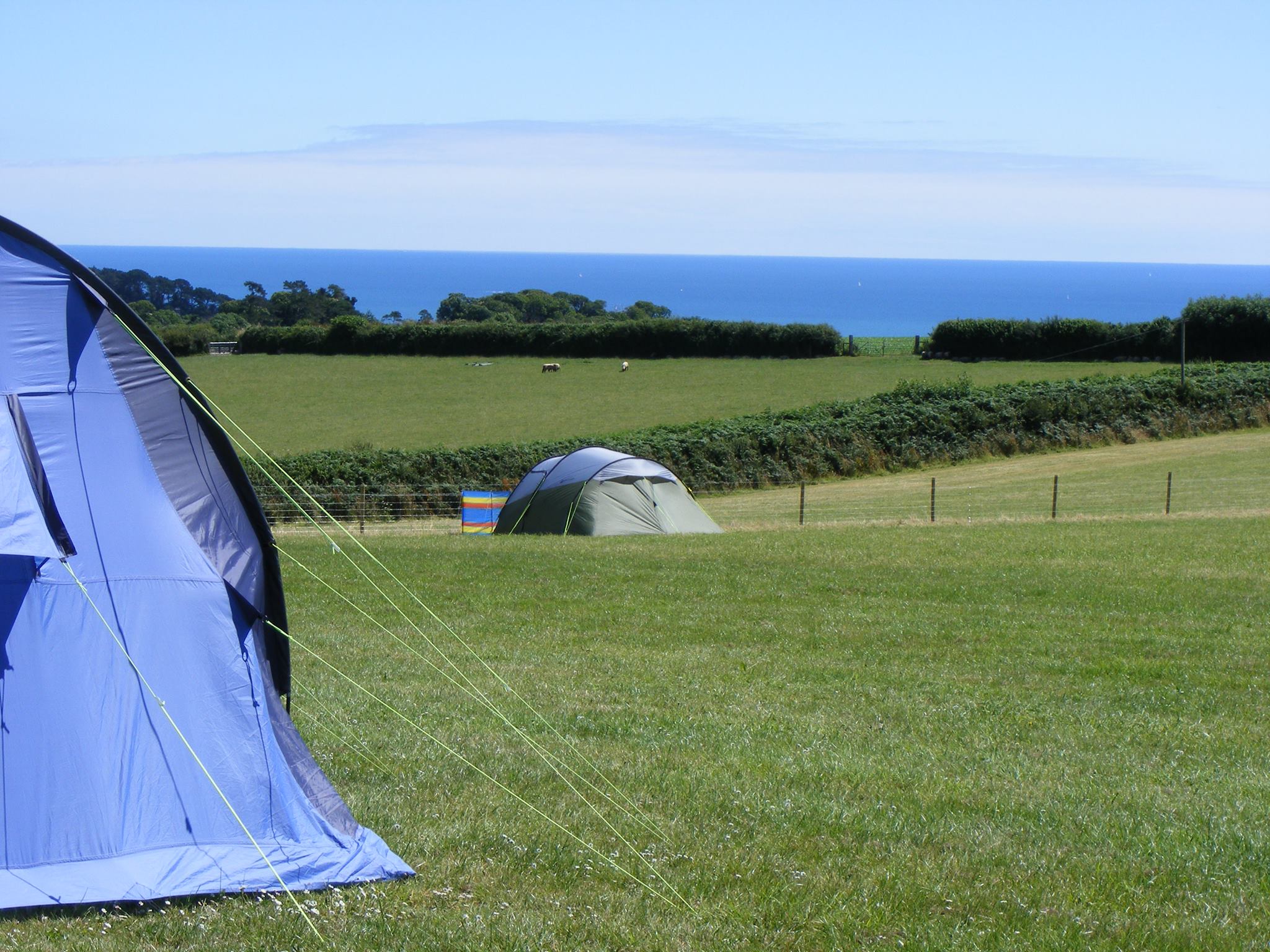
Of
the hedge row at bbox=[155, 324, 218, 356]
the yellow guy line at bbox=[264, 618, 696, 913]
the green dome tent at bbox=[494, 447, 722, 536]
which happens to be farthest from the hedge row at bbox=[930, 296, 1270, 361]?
the yellow guy line at bbox=[264, 618, 696, 913]

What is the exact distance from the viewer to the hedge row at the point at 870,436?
103 ft

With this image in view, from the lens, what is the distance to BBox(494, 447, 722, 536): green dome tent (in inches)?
895

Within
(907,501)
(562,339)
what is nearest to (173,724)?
(907,501)

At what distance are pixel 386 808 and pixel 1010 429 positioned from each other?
3673 centimetres

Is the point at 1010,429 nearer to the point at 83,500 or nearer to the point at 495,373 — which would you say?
the point at 495,373

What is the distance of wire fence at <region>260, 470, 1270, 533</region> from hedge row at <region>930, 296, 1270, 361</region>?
21038 mm

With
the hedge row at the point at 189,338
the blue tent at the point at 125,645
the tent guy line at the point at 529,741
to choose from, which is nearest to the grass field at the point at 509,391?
the hedge row at the point at 189,338

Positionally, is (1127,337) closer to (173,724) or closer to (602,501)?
(602,501)

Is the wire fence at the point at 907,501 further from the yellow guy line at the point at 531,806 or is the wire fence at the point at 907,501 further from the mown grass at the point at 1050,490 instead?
the yellow guy line at the point at 531,806

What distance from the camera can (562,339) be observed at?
2574 inches

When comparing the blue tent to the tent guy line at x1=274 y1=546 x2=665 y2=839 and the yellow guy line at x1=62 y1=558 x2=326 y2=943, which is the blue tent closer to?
the yellow guy line at x1=62 y1=558 x2=326 y2=943

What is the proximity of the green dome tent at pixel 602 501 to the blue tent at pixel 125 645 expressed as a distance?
16.4 metres

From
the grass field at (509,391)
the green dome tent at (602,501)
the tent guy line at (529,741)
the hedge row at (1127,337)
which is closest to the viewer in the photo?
the tent guy line at (529,741)

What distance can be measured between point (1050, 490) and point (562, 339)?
37758 mm
